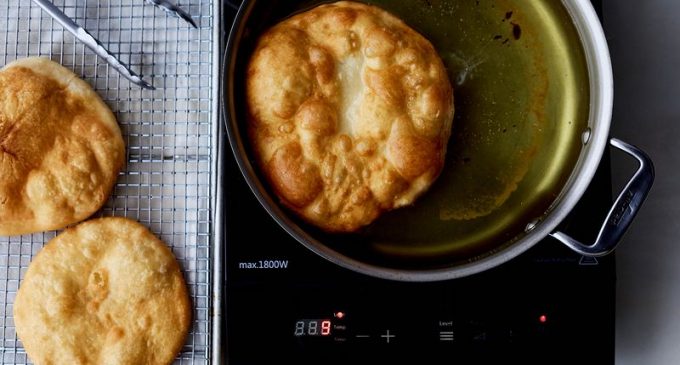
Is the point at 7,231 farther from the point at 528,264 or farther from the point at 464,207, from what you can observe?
the point at 528,264

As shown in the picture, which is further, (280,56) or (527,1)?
(527,1)

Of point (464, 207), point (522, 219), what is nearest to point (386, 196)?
point (464, 207)

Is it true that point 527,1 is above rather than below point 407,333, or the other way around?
above

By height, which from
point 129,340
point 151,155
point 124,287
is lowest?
point 129,340

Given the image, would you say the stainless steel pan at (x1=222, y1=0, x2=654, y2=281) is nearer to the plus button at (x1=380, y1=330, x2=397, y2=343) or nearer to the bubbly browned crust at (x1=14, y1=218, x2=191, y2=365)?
the plus button at (x1=380, y1=330, x2=397, y2=343)

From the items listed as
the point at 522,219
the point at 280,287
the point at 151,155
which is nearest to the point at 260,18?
the point at 151,155

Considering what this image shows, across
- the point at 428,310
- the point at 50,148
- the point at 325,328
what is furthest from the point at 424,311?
the point at 50,148

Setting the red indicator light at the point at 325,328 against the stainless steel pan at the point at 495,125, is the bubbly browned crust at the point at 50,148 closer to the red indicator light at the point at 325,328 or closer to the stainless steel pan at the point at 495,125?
the stainless steel pan at the point at 495,125
